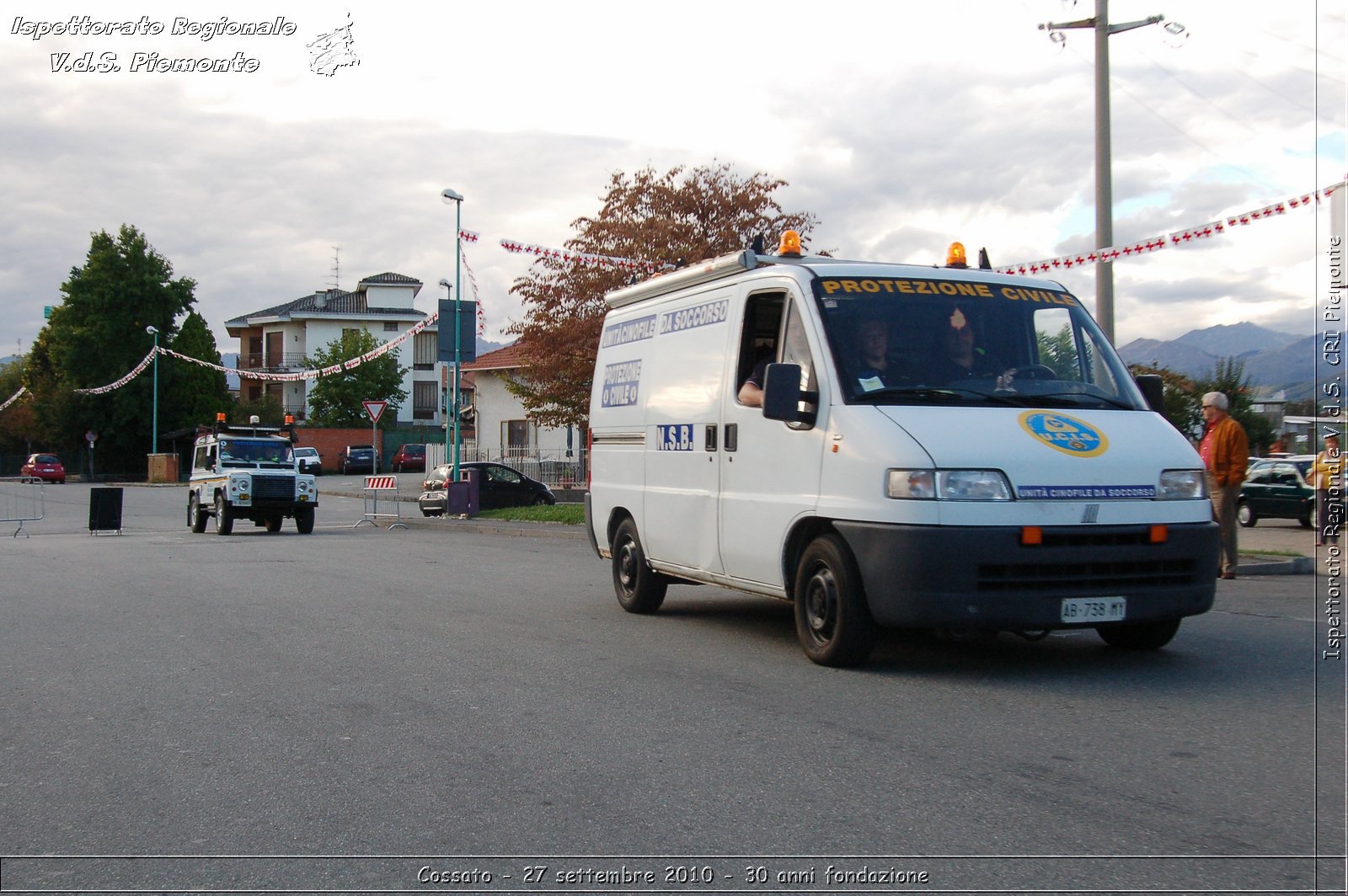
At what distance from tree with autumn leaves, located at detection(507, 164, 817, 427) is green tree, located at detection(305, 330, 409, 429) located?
47564 millimetres

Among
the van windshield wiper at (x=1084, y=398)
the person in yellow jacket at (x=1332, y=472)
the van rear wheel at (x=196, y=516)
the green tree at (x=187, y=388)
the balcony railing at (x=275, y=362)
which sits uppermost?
the balcony railing at (x=275, y=362)

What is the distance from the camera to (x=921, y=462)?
6336 millimetres

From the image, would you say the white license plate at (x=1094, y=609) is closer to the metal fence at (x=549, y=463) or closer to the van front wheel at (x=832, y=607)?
the van front wheel at (x=832, y=607)

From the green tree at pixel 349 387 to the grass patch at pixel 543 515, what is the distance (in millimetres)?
50837

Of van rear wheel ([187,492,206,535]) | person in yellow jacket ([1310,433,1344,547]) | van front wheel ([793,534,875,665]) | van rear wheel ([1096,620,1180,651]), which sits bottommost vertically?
van rear wheel ([187,492,206,535])

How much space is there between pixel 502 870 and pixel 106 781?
2.06 m

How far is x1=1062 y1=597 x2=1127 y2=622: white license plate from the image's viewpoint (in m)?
6.38

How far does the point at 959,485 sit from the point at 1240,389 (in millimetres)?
23761

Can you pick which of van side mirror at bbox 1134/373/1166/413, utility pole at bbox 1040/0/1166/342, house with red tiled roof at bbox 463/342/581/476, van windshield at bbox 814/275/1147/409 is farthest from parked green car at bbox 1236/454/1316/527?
house with red tiled roof at bbox 463/342/581/476

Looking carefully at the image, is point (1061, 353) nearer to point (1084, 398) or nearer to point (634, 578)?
point (1084, 398)

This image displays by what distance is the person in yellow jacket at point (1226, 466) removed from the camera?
1220 centimetres

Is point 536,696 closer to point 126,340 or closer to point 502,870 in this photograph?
point 502,870

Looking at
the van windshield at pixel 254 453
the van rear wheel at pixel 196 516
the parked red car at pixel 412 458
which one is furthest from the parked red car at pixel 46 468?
the van windshield at pixel 254 453

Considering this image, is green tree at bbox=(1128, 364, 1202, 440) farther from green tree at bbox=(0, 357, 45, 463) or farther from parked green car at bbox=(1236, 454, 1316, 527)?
green tree at bbox=(0, 357, 45, 463)
